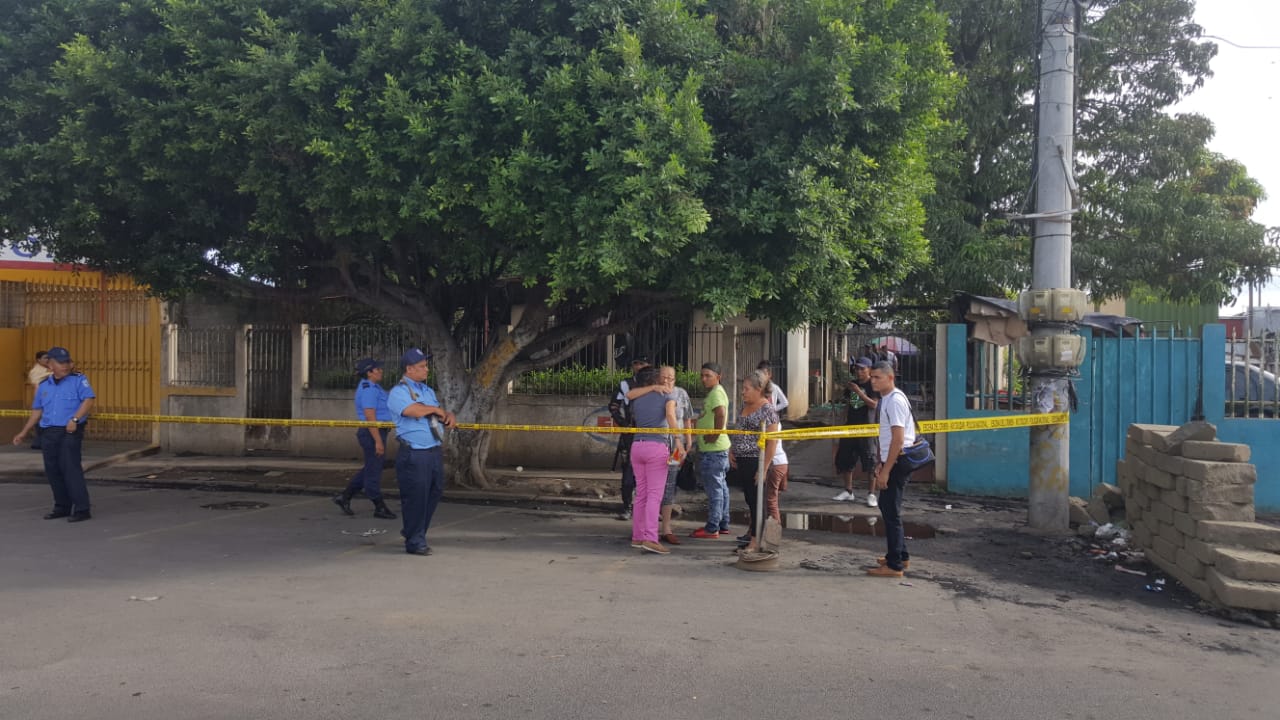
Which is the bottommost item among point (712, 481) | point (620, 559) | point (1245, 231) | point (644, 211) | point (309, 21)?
point (620, 559)

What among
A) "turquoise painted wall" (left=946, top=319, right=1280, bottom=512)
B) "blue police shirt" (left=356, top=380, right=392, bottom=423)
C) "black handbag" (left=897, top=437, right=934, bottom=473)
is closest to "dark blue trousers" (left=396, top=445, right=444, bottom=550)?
"blue police shirt" (left=356, top=380, right=392, bottom=423)

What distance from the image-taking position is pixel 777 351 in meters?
14.3

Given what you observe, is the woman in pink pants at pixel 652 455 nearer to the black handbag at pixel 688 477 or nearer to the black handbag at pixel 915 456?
the black handbag at pixel 915 456

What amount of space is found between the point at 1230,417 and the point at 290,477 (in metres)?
11.7

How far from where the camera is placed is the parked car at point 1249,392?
10.5 meters

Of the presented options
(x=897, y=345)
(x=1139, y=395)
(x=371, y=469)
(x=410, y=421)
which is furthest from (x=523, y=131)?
(x=897, y=345)

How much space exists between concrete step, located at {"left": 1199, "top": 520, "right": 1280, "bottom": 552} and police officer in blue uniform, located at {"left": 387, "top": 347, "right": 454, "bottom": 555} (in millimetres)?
5604

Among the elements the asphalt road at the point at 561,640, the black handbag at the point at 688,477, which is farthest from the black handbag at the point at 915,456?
the black handbag at the point at 688,477

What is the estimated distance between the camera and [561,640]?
5.21m

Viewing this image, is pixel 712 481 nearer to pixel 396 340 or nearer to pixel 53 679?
pixel 53 679

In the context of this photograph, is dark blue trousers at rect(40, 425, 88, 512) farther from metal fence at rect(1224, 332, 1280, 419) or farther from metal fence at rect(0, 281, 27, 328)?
metal fence at rect(1224, 332, 1280, 419)

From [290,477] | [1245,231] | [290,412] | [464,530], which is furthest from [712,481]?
[1245,231]

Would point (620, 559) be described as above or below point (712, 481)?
below

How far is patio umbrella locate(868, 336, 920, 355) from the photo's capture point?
13.2m
